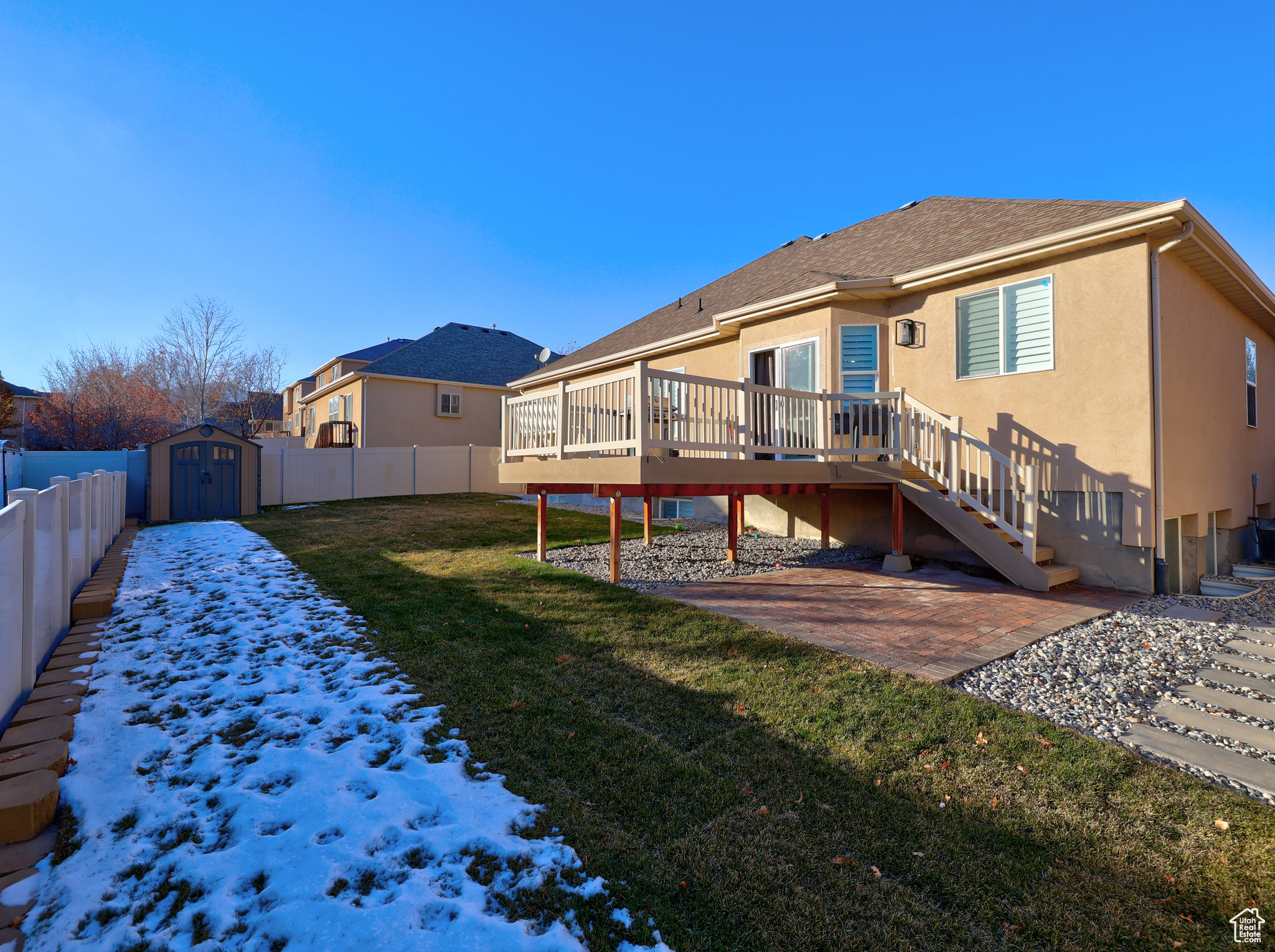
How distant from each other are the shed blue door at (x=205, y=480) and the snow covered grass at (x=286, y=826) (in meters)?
10.2

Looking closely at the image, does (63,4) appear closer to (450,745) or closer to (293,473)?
(293,473)

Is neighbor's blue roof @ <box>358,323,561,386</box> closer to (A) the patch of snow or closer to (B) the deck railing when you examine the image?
(B) the deck railing

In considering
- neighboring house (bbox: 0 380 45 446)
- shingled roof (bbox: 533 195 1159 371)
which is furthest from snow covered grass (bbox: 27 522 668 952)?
neighboring house (bbox: 0 380 45 446)

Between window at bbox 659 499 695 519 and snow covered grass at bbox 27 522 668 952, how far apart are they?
9.37m

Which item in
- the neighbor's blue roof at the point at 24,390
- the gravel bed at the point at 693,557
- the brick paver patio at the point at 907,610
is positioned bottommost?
the brick paver patio at the point at 907,610

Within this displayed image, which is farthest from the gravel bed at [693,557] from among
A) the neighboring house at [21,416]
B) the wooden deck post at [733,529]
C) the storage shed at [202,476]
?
the neighboring house at [21,416]

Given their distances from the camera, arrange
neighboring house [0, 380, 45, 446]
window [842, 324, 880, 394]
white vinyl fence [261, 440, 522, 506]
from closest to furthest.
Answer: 1. window [842, 324, 880, 394]
2. white vinyl fence [261, 440, 522, 506]
3. neighboring house [0, 380, 45, 446]

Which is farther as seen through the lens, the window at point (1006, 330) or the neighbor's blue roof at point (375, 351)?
the neighbor's blue roof at point (375, 351)

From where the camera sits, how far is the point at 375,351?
88.8ft

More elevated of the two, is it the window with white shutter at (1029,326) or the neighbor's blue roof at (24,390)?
the neighbor's blue roof at (24,390)

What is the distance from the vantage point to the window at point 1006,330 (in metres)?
7.02

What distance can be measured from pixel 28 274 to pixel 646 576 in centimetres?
Result: 3621

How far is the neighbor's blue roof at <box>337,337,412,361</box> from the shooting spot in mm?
25750

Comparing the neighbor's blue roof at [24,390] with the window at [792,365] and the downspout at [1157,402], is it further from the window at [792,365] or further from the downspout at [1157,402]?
the downspout at [1157,402]
